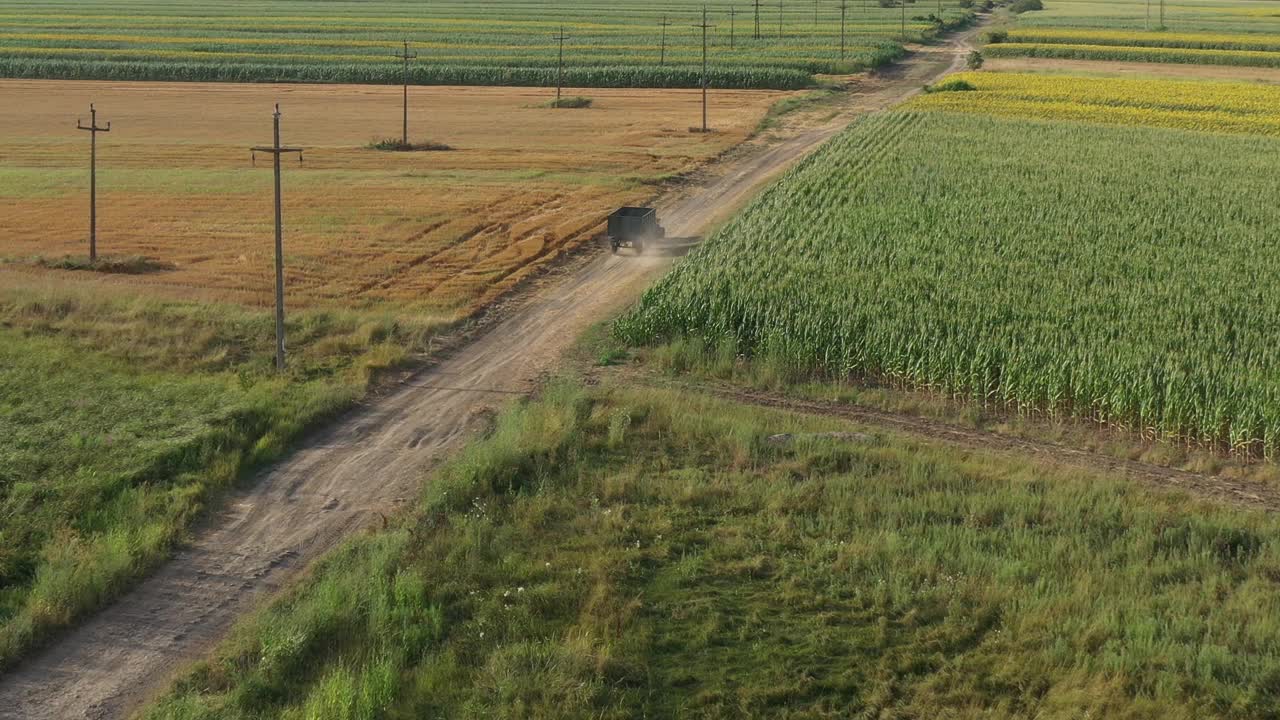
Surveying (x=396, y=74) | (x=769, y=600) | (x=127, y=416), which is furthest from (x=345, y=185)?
(x=396, y=74)

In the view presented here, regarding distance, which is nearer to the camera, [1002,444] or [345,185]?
[1002,444]

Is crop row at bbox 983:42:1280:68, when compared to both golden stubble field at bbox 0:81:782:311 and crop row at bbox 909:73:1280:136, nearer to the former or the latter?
crop row at bbox 909:73:1280:136

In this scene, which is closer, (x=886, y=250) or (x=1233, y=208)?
(x=886, y=250)

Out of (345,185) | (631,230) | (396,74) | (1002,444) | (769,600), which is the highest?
(396,74)

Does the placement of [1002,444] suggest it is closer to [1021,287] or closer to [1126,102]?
[1021,287]

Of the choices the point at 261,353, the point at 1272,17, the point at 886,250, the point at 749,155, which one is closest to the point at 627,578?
the point at 261,353

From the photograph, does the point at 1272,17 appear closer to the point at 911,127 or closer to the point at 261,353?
the point at 911,127
